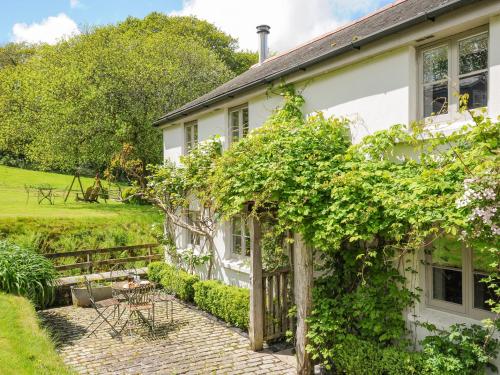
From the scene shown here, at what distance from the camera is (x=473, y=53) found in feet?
21.1

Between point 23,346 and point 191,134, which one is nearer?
point 23,346

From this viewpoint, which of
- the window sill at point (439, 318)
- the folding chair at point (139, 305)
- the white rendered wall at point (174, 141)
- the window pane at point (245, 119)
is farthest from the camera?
the white rendered wall at point (174, 141)

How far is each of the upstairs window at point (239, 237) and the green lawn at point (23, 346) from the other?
5.41 m

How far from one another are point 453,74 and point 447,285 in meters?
3.32

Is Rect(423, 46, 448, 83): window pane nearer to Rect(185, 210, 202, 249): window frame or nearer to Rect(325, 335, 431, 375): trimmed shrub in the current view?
Rect(325, 335, 431, 375): trimmed shrub

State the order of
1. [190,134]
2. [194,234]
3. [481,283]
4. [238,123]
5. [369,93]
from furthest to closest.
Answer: [190,134]
[194,234]
[238,123]
[369,93]
[481,283]

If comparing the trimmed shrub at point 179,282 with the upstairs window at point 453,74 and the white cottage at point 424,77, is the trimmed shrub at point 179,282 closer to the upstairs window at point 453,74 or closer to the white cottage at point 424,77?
the white cottage at point 424,77

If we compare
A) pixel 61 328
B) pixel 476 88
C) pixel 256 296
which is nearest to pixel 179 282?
pixel 61 328

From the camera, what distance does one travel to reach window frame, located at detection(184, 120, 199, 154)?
14961mm

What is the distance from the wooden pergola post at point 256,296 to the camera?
8977 millimetres

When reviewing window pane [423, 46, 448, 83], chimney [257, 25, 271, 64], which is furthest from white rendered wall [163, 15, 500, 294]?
chimney [257, 25, 271, 64]

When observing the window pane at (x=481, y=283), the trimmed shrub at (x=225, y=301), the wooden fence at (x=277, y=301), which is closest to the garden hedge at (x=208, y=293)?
the trimmed shrub at (x=225, y=301)

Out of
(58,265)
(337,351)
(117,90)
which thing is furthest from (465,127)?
(117,90)

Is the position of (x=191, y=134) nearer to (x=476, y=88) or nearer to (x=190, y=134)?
(x=190, y=134)
